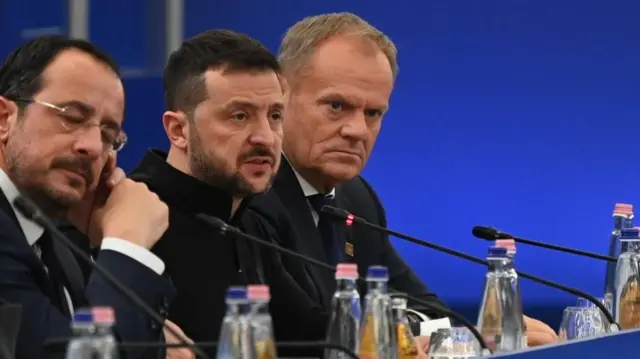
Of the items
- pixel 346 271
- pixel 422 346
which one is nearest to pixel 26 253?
pixel 346 271

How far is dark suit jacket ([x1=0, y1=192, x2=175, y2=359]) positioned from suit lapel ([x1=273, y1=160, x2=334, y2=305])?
0.78m

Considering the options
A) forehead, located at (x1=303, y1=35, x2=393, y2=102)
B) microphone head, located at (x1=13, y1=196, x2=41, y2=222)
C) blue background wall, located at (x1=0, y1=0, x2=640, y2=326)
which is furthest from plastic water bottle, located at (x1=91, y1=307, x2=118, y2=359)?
blue background wall, located at (x1=0, y1=0, x2=640, y2=326)

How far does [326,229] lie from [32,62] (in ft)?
3.24

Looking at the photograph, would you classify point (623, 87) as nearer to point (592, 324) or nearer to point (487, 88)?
point (487, 88)

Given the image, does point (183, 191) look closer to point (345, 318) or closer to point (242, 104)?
point (242, 104)

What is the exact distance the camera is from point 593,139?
15.6ft

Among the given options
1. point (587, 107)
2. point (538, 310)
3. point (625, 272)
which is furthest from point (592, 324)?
point (587, 107)

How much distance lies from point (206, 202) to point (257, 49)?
30cm

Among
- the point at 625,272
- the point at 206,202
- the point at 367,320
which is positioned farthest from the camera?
the point at 625,272

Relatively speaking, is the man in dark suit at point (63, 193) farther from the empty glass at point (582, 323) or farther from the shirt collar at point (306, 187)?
the empty glass at point (582, 323)

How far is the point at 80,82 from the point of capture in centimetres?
217

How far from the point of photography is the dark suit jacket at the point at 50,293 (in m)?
1.98

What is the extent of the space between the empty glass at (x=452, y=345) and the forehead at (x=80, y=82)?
0.63 meters

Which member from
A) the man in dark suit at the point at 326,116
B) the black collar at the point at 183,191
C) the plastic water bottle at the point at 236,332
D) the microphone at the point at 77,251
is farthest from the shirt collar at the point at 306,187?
the plastic water bottle at the point at 236,332
